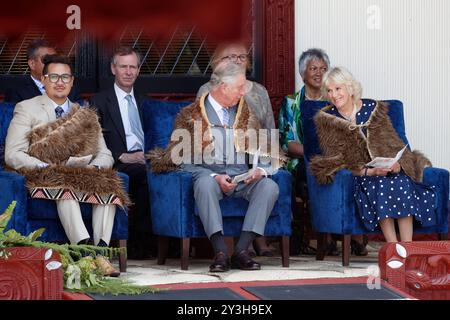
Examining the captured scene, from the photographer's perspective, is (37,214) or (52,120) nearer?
(37,214)

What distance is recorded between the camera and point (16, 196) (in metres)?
6.40

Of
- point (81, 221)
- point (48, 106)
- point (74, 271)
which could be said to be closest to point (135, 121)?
point (48, 106)

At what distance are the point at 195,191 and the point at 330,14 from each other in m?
2.06

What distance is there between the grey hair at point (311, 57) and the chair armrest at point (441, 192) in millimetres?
1105

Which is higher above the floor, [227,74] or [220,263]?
[227,74]

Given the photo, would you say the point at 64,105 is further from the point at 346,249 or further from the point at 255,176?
the point at 346,249

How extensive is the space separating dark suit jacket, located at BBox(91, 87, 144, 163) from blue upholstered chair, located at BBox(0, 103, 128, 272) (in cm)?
59

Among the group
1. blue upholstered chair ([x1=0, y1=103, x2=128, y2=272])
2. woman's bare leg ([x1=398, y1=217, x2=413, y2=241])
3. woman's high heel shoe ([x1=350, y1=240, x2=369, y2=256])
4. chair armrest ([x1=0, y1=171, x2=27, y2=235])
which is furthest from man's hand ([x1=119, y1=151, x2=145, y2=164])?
woman's bare leg ([x1=398, y1=217, x2=413, y2=241])

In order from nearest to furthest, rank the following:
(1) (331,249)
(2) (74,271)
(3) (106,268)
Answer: (2) (74,271) → (3) (106,268) → (1) (331,249)

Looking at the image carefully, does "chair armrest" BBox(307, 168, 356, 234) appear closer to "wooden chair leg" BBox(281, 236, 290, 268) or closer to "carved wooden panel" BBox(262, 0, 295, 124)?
"wooden chair leg" BBox(281, 236, 290, 268)

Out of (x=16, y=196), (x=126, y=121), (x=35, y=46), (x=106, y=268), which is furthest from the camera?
(x=35, y=46)

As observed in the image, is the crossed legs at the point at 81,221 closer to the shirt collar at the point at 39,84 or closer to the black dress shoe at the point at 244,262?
Answer: the black dress shoe at the point at 244,262

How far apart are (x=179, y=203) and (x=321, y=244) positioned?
1.03 m

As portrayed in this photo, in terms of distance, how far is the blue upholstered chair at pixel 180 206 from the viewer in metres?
6.71
